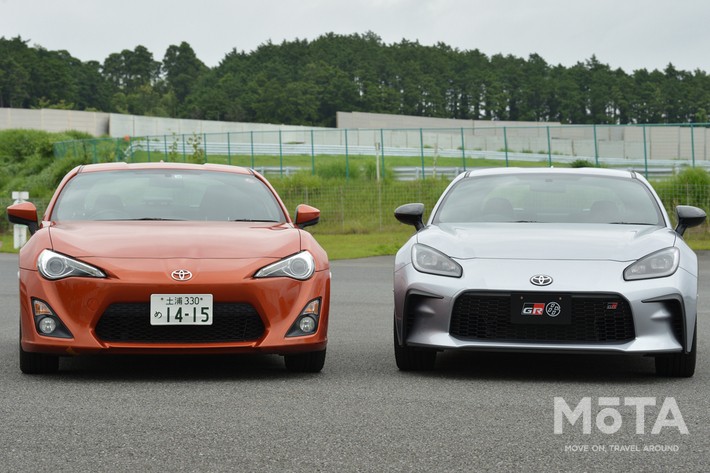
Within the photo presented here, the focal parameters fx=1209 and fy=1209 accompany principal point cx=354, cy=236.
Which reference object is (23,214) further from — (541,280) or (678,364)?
(678,364)

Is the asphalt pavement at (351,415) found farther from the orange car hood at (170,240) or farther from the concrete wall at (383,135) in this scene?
the concrete wall at (383,135)

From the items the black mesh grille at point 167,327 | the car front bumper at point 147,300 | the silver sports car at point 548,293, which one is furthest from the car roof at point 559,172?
the black mesh grille at point 167,327

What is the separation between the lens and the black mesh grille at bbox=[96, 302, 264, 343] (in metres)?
6.97

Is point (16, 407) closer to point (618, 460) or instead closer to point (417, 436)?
point (417, 436)

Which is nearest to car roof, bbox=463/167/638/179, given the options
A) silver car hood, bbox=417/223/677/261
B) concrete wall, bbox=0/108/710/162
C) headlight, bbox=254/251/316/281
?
silver car hood, bbox=417/223/677/261

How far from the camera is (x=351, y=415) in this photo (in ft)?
20.0

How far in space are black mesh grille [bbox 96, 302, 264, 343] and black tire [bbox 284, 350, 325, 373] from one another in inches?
21.2

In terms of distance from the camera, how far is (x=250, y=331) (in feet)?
23.4

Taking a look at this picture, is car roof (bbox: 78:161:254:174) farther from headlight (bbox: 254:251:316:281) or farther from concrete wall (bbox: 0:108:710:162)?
concrete wall (bbox: 0:108:710:162)

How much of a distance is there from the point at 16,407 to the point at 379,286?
9960 millimetres

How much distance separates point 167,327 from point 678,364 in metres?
3.12

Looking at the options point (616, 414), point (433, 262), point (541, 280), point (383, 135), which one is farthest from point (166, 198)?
point (383, 135)

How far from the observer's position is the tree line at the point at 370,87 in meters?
141

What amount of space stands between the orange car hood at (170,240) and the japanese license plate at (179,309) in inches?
11.3
